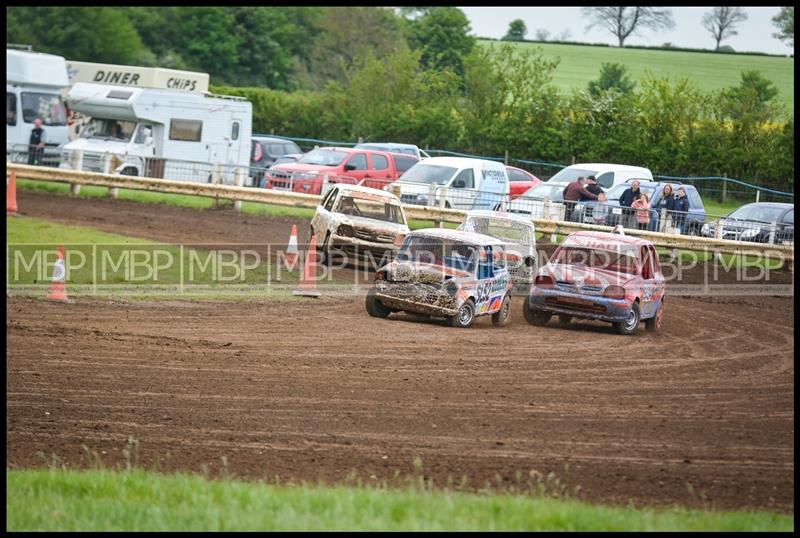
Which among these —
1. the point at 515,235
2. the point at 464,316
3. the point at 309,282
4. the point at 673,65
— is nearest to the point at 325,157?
the point at 515,235

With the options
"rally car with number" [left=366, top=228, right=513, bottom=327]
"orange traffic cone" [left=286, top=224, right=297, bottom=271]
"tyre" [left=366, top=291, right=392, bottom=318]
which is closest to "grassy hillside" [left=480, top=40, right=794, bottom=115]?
"orange traffic cone" [left=286, top=224, right=297, bottom=271]

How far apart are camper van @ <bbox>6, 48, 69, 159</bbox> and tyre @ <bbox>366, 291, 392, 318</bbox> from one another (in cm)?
2105

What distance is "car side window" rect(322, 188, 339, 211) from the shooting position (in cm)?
2527

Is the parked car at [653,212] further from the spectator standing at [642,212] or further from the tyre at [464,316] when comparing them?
the tyre at [464,316]

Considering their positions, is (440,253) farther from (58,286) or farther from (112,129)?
(112,129)

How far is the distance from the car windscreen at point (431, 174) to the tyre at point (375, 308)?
13800 mm

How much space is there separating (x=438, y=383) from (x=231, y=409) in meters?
2.80

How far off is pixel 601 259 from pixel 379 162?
18095 mm

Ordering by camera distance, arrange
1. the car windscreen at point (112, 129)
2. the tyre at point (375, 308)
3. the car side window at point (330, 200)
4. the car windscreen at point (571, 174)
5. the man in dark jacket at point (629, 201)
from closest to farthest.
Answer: the tyre at point (375, 308) < the car side window at point (330, 200) < the man in dark jacket at point (629, 201) < the car windscreen at point (571, 174) < the car windscreen at point (112, 129)

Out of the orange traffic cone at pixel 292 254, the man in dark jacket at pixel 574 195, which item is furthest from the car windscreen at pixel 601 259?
the man in dark jacket at pixel 574 195

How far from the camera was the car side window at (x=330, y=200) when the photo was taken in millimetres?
25266

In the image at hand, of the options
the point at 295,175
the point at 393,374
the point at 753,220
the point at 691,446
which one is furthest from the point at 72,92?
the point at 691,446

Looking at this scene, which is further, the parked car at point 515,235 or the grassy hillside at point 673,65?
the grassy hillside at point 673,65

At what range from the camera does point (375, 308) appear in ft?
61.9
